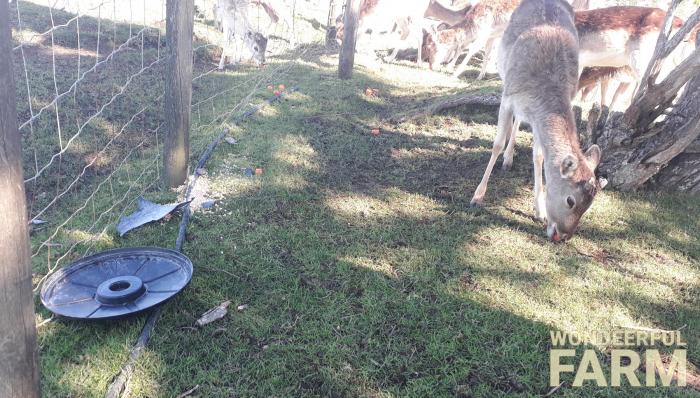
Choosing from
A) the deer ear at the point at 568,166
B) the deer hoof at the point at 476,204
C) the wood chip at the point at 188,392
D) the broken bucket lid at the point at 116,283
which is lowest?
the wood chip at the point at 188,392

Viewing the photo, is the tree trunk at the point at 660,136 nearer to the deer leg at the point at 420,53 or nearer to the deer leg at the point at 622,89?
the deer leg at the point at 622,89

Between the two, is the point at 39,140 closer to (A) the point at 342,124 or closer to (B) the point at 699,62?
(A) the point at 342,124

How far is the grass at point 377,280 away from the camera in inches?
112

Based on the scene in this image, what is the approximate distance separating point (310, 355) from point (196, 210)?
1.98 meters

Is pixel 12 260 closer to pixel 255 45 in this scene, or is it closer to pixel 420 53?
pixel 255 45

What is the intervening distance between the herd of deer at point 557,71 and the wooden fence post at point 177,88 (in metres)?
2.90

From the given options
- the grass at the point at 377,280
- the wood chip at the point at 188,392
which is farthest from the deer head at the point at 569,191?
the wood chip at the point at 188,392

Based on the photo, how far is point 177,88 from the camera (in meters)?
4.47

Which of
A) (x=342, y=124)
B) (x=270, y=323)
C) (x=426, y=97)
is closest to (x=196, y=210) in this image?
(x=270, y=323)

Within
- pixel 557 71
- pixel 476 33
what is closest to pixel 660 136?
pixel 557 71

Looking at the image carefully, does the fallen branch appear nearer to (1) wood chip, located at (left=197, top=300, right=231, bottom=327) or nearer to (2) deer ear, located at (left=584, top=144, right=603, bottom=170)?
(2) deer ear, located at (left=584, top=144, right=603, bottom=170)

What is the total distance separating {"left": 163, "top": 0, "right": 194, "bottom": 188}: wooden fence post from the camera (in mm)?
4262

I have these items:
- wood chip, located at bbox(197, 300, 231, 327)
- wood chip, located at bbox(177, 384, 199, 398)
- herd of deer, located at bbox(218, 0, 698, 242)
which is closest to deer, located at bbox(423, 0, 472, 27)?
herd of deer, located at bbox(218, 0, 698, 242)

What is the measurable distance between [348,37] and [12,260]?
27.0 feet
